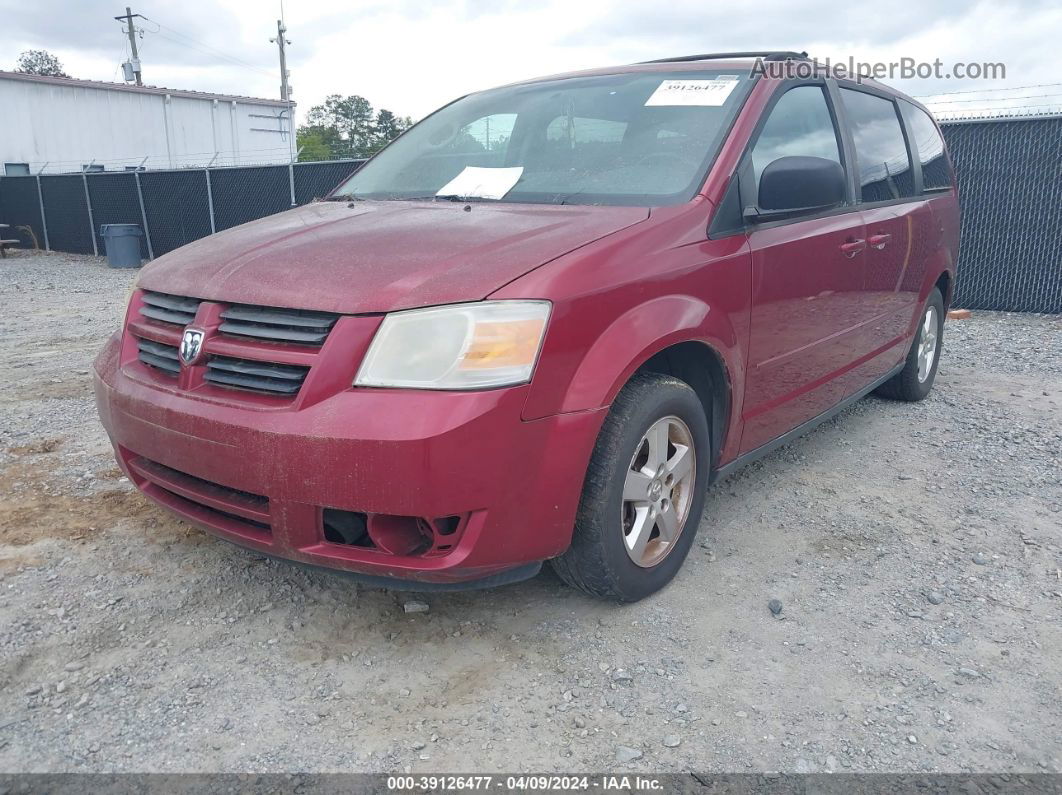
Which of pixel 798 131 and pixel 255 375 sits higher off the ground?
pixel 798 131

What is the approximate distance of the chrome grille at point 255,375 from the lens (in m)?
2.23

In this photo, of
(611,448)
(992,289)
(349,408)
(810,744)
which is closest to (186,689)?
(349,408)

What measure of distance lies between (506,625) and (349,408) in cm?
94

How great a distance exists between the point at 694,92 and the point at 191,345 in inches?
81.0

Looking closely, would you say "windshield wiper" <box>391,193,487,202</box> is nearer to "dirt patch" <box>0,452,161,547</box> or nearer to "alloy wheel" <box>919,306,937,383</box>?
"dirt patch" <box>0,452,161,547</box>

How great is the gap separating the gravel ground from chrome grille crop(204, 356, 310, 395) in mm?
799

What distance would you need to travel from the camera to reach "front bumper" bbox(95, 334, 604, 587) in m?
2.10

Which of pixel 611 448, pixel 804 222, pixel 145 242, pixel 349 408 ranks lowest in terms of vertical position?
pixel 145 242

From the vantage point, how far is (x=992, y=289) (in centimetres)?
858

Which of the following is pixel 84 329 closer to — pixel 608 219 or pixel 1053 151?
pixel 608 219

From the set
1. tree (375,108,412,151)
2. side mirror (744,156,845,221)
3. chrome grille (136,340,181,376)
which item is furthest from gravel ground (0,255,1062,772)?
tree (375,108,412,151)

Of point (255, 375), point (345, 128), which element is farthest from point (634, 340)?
point (345, 128)

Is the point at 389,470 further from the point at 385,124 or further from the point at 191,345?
the point at 385,124

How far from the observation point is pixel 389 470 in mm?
2094
